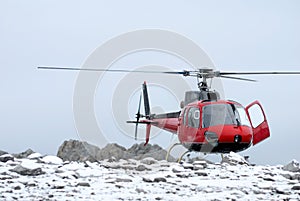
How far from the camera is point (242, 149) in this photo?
16.8 m

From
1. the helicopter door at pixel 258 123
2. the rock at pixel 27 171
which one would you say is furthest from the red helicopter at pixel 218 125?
the rock at pixel 27 171

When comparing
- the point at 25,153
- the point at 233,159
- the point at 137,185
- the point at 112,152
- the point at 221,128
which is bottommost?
the point at 112,152

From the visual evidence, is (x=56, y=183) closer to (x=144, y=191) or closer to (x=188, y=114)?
(x=144, y=191)

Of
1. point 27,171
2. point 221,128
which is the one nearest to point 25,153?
point 221,128

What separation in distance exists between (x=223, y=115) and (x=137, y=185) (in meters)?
7.61

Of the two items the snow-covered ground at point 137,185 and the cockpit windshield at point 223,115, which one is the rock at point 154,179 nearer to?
the snow-covered ground at point 137,185

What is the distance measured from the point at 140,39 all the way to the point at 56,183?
10086 mm

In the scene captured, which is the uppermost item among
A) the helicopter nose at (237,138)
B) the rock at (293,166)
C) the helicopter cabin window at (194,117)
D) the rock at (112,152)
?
the helicopter cabin window at (194,117)

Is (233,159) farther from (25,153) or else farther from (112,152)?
(25,153)

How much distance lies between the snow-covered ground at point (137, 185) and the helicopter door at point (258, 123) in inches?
196

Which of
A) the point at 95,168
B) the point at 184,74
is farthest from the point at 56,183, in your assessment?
the point at 184,74

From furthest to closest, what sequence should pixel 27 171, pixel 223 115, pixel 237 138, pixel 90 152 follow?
pixel 90 152 < pixel 223 115 < pixel 237 138 < pixel 27 171

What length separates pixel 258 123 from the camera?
17.5 metres

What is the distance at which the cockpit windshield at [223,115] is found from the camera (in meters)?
16.4
